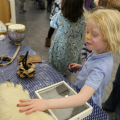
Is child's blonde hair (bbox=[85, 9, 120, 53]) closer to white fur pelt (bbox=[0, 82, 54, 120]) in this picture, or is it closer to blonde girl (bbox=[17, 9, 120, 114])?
blonde girl (bbox=[17, 9, 120, 114])

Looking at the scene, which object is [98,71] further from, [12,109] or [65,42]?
[65,42]

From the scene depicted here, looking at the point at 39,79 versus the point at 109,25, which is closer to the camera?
the point at 109,25

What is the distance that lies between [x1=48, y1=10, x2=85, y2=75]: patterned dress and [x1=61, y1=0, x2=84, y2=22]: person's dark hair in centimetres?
6

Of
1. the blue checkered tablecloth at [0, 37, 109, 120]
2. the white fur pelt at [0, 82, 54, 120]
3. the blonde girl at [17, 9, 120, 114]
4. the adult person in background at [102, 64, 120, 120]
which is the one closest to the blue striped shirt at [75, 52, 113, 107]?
the blonde girl at [17, 9, 120, 114]

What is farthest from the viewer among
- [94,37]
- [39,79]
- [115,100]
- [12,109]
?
[115,100]

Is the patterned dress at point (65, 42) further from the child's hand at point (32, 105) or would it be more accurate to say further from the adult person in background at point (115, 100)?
the child's hand at point (32, 105)

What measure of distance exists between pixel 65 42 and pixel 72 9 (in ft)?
1.25

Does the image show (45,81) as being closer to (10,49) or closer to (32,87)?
(32,87)

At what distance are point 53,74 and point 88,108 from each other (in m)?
0.40

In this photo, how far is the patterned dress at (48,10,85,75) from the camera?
1396 mm

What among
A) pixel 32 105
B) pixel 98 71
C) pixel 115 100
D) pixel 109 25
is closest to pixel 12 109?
pixel 32 105

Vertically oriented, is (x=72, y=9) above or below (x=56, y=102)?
above

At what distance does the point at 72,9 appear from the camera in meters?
1.27

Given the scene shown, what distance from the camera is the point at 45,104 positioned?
53 centimetres
